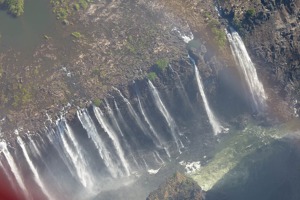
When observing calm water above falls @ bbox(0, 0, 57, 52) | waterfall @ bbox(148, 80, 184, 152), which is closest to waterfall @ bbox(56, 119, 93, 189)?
waterfall @ bbox(148, 80, 184, 152)

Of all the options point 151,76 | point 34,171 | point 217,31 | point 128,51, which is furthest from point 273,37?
point 34,171

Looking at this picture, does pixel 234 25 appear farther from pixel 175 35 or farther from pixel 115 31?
pixel 115 31

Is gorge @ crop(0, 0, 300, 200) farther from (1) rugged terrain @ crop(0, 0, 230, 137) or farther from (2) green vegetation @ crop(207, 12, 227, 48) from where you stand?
(2) green vegetation @ crop(207, 12, 227, 48)

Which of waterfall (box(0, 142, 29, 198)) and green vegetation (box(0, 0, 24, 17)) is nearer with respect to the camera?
waterfall (box(0, 142, 29, 198))

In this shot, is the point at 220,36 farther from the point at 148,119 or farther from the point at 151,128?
the point at 151,128

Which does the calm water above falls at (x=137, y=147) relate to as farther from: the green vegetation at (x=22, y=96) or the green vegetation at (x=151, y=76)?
the green vegetation at (x=22, y=96)

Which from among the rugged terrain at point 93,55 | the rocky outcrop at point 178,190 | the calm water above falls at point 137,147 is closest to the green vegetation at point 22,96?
the rugged terrain at point 93,55

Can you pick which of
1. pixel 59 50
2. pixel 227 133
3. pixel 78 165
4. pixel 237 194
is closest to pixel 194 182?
pixel 237 194
